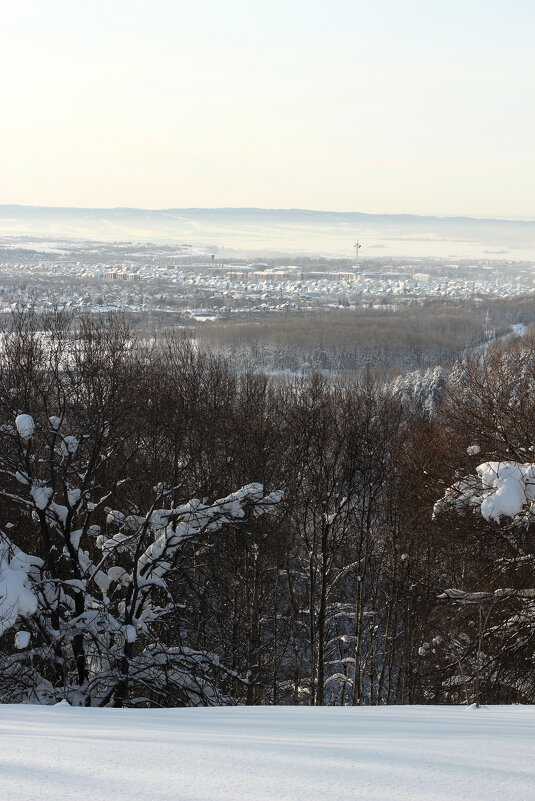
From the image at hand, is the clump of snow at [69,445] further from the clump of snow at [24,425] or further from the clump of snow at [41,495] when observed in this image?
the clump of snow at [24,425]

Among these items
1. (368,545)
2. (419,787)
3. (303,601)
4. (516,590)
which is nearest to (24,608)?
(419,787)

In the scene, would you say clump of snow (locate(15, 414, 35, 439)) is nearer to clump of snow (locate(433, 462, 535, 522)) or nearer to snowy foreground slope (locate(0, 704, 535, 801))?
snowy foreground slope (locate(0, 704, 535, 801))

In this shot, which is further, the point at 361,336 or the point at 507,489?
the point at 361,336

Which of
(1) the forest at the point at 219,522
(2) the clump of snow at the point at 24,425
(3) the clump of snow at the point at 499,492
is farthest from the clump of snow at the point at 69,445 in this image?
(3) the clump of snow at the point at 499,492

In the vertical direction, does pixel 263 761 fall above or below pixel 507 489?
above

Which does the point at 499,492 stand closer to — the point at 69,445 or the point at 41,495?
the point at 69,445

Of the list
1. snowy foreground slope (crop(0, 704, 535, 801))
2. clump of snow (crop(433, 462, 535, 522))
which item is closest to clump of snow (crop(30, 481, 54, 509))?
snowy foreground slope (crop(0, 704, 535, 801))

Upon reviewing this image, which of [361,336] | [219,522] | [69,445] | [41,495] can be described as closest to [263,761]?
[219,522]
